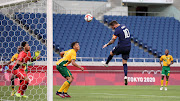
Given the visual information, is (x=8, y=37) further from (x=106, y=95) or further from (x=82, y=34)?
(x=82, y=34)

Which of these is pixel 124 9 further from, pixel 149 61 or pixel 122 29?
pixel 122 29

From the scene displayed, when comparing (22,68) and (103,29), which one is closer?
(22,68)

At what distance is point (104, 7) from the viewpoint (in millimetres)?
27562

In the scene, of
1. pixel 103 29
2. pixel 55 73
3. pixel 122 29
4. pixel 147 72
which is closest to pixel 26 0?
pixel 122 29

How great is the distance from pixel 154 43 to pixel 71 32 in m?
5.68

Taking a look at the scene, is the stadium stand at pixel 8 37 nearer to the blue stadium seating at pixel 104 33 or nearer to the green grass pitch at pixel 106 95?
the green grass pitch at pixel 106 95

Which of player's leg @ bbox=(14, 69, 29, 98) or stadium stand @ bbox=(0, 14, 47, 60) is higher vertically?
stadium stand @ bbox=(0, 14, 47, 60)

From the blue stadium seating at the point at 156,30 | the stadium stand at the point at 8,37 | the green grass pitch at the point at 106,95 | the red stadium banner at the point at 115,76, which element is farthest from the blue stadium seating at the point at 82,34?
the stadium stand at the point at 8,37

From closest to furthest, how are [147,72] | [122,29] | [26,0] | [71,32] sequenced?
[26,0]
[122,29]
[147,72]
[71,32]

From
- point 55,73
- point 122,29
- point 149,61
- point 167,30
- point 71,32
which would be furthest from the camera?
point 167,30

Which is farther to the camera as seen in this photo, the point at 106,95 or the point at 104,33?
the point at 104,33

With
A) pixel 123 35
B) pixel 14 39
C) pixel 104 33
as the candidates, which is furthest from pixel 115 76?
pixel 123 35

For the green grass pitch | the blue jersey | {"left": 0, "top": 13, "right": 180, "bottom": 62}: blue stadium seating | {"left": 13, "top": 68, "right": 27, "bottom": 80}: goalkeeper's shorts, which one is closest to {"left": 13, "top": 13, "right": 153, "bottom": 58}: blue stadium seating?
{"left": 0, "top": 13, "right": 180, "bottom": 62}: blue stadium seating

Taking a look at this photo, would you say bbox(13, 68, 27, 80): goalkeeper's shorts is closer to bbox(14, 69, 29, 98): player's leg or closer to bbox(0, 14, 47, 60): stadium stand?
bbox(14, 69, 29, 98): player's leg
